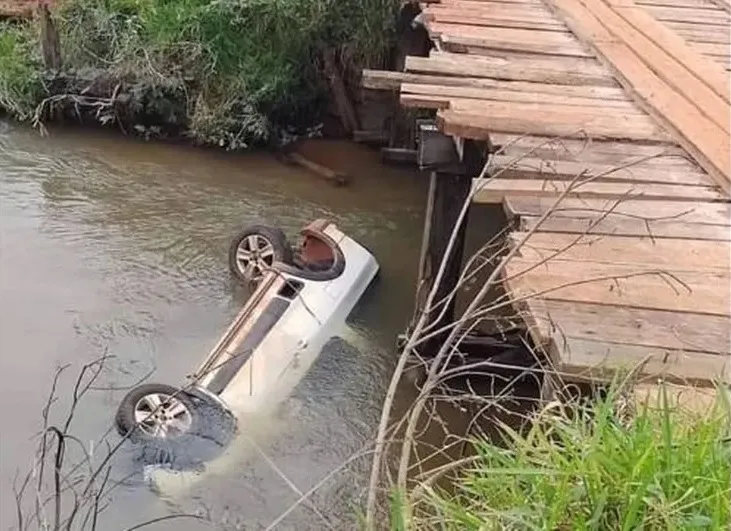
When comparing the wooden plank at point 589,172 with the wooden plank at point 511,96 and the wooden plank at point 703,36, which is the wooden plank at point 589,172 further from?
the wooden plank at point 703,36

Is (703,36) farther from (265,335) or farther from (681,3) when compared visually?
(265,335)

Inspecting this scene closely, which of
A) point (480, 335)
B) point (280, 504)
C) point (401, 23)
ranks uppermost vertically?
point (401, 23)

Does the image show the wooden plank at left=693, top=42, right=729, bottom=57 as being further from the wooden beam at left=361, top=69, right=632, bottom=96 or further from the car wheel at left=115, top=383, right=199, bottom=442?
the car wheel at left=115, top=383, right=199, bottom=442

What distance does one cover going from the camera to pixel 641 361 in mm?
2877

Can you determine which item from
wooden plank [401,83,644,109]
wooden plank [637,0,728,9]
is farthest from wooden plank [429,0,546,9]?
wooden plank [401,83,644,109]

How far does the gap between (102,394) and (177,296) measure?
148 cm

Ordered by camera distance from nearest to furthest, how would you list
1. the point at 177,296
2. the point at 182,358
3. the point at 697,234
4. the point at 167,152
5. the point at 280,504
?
the point at 697,234 → the point at 280,504 → the point at 182,358 → the point at 177,296 → the point at 167,152

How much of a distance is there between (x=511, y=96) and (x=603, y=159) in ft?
2.71

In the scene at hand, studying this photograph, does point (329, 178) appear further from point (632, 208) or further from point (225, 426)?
point (632, 208)

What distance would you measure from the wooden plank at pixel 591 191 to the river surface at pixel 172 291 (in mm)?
Result: 1417

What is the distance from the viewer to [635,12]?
716cm

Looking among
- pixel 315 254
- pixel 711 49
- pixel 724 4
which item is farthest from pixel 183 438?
pixel 724 4

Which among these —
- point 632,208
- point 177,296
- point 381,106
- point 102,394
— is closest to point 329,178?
point 381,106

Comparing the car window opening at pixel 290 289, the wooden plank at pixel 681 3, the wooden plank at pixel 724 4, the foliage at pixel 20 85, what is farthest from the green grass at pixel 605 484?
the foliage at pixel 20 85
